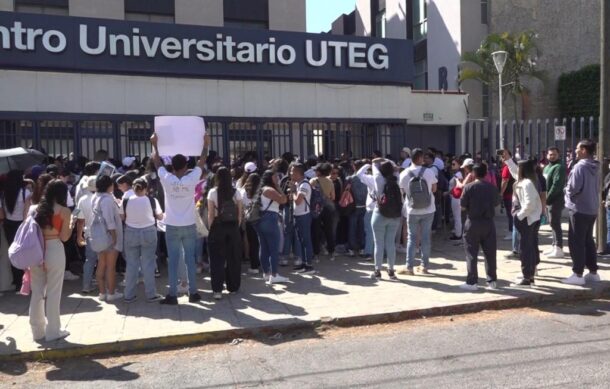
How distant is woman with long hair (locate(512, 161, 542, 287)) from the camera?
7836 millimetres

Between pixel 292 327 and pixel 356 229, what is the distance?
166 inches

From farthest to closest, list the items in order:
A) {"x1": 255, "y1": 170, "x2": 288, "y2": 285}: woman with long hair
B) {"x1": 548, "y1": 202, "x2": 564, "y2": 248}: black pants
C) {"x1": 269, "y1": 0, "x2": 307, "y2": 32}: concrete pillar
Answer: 1. {"x1": 269, "y1": 0, "x2": 307, "y2": 32}: concrete pillar
2. {"x1": 548, "y1": 202, "x2": 564, "y2": 248}: black pants
3. {"x1": 255, "y1": 170, "x2": 288, "y2": 285}: woman with long hair

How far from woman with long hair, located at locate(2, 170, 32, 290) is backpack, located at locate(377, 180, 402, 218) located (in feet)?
16.2

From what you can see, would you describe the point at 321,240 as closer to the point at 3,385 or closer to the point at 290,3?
the point at 3,385

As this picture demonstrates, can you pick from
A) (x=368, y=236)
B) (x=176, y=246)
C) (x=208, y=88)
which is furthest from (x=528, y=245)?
(x=208, y=88)

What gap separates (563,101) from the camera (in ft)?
95.6

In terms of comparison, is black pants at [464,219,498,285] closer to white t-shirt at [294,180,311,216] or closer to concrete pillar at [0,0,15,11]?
white t-shirt at [294,180,311,216]

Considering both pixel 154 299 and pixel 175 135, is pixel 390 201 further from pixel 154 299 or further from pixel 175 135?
pixel 154 299

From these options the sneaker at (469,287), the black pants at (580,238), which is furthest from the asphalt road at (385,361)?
the black pants at (580,238)

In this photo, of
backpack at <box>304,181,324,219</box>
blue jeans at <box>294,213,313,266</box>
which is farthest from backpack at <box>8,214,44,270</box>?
backpack at <box>304,181,324,219</box>

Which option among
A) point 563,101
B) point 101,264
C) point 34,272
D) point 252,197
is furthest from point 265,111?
point 563,101

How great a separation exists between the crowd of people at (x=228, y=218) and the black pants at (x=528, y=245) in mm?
16

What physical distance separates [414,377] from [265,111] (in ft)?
33.9

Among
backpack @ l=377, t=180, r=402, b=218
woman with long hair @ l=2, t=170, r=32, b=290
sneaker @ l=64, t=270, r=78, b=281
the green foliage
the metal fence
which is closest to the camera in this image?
woman with long hair @ l=2, t=170, r=32, b=290
